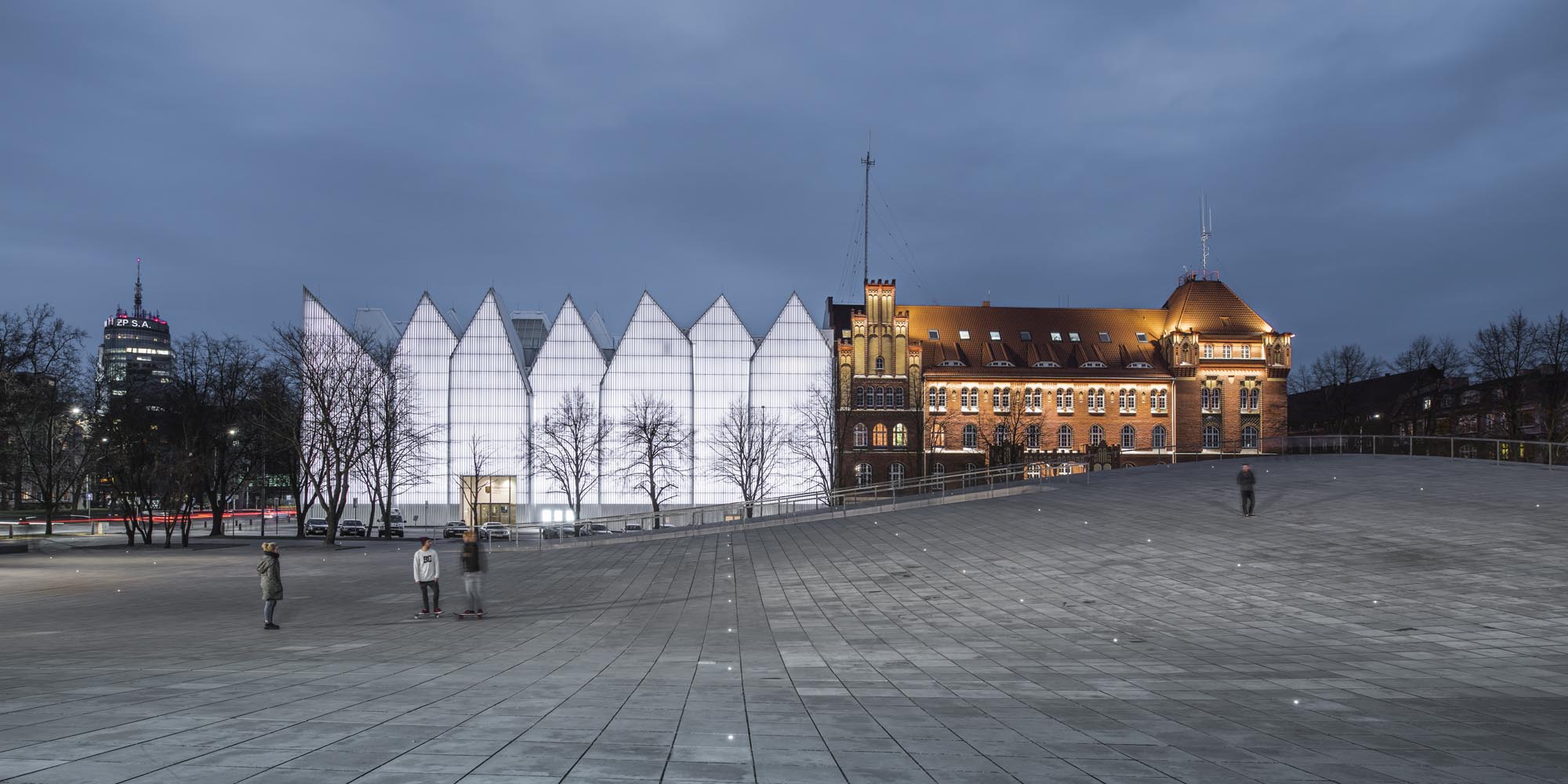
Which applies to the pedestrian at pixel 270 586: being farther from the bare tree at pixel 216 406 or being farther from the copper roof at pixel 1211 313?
the copper roof at pixel 1211 313

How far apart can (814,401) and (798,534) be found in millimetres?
43621

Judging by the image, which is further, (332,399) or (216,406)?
(216,406)

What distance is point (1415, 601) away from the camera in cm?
1769

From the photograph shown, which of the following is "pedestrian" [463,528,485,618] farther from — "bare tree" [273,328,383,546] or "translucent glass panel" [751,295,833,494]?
"translucent glass panel" [751,295,833,494]

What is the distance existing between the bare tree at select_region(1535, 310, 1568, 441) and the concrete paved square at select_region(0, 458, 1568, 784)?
33235 millimetres

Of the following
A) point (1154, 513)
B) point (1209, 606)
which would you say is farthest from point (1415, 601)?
point (1154, 513)

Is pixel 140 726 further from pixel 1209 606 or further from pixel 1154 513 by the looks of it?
pixel 1154 513

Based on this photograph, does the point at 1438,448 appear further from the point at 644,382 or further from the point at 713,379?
the point at 644,382

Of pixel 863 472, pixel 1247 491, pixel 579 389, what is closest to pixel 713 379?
pixel 579 389

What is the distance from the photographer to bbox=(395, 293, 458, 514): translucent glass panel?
76500 mm

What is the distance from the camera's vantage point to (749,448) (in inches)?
2945

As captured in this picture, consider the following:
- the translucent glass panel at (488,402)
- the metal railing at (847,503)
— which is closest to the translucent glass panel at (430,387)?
the translucent glass panel at (488,402)

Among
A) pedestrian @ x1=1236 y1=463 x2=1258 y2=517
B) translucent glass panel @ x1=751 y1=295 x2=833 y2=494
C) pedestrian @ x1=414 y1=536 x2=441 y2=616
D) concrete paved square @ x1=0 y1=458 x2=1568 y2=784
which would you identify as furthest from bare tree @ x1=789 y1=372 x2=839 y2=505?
pedestrian @ x1=414 y1=536 x2=441 y2=616

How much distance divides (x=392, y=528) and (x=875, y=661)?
56864 mm
